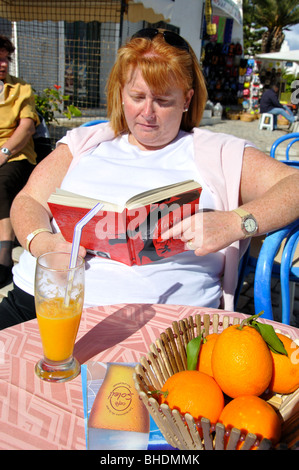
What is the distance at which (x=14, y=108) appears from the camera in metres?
3.25

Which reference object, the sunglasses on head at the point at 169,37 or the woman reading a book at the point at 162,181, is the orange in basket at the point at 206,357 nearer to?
the woman reading a book at the point at 162,181

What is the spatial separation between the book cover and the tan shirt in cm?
276

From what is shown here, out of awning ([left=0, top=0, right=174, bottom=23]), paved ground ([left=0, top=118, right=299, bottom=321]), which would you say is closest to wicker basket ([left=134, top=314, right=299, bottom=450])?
paved ground ([left=0, top=118, right=299, bottom=321])

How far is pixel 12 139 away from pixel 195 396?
2.97m

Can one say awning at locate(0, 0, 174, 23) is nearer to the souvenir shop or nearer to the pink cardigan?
the pink cardigan

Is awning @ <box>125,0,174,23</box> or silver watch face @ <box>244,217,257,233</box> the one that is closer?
silver watch face @ <box>244,217,257,233</box>

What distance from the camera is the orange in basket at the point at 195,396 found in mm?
649

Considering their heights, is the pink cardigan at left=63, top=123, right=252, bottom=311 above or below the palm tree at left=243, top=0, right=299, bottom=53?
below

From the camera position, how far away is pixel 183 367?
0.84m

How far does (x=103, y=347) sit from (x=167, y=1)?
649 cm

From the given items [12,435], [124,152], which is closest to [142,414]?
[12,435]

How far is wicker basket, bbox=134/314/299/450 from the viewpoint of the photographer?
0.58 meters

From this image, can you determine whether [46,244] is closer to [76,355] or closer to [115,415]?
[76,355]

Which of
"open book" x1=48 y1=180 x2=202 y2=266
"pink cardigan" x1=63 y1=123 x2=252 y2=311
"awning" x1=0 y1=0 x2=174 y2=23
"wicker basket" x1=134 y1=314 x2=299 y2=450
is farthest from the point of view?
"awning" x1=0 y1=0 x2=174 y2=23
